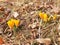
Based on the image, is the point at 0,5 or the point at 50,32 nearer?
the point at 50,32

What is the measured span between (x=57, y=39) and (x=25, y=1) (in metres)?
→ 0.77

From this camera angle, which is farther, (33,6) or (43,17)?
(33,6)

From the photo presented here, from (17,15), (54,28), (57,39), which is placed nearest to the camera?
(57,39)

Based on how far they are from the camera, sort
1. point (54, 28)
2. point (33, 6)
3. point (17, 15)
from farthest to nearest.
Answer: point (33, 6), point (17, 15), point (54, 28)

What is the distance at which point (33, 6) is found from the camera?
7.47ft

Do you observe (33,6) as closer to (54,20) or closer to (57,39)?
(54,20)

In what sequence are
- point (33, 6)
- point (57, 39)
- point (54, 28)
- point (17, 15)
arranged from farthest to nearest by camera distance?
point (33, 6)
point (17, 15)
point (54, 28)
point (57, 39)

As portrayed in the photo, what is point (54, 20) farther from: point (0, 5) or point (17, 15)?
point (0, 5)

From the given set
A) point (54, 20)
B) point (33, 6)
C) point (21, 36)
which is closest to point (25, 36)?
point (21, 36)

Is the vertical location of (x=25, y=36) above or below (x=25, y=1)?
below

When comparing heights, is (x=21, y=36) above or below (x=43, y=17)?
below

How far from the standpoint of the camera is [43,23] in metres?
1.93

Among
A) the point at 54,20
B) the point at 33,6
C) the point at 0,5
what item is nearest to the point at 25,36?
the point at 54,20

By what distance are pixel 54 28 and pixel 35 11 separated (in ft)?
1.24
